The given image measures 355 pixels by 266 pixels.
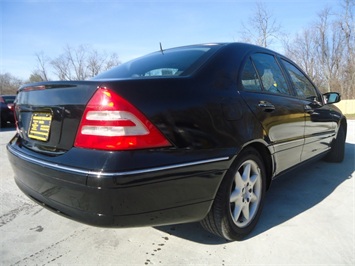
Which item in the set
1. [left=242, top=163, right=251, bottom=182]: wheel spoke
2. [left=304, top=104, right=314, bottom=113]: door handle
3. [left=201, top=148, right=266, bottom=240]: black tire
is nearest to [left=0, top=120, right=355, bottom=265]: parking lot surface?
[left=201, top=148, right=266, bottom=240]: black tire

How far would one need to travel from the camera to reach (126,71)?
7.85 ft

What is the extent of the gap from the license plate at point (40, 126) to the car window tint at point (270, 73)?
5.88 feet

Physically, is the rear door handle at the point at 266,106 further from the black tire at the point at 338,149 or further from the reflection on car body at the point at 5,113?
the reflection on car body at the point at 5,113

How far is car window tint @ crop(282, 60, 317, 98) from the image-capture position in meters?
3.10

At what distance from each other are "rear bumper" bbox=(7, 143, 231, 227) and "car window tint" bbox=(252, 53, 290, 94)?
3.48 ft

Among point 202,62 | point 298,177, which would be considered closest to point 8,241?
point 202,62

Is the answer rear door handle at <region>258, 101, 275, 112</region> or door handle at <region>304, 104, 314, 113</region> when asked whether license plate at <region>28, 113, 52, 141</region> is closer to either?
rear door handle at <region>258, 101, 275, 112</region>

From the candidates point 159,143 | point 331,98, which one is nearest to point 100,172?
point 159,143

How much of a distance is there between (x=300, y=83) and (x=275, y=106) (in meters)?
1.13

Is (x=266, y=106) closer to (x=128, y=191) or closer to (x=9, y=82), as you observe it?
(x=128, y=191)

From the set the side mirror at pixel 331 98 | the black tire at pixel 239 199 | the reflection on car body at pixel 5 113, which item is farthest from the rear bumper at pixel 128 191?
the reflection on car body at pixel 5 113

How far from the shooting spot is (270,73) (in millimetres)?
2686

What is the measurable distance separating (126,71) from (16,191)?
6.96 feet

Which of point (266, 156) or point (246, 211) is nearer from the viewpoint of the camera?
point (246, 211)
